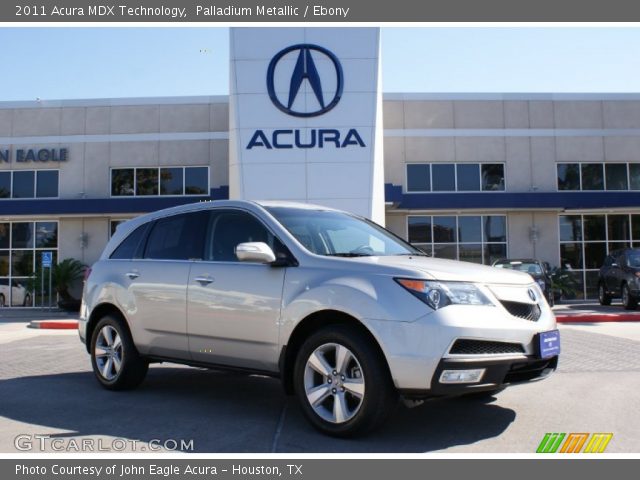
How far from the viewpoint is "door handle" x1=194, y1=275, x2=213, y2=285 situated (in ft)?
18.2

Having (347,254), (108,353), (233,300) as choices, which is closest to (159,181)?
(108,353)

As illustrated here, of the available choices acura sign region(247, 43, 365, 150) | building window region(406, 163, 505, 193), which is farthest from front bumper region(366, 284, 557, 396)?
building window region(406, 163, 505, 193)

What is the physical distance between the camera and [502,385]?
4.52m

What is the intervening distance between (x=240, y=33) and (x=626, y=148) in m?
15.9

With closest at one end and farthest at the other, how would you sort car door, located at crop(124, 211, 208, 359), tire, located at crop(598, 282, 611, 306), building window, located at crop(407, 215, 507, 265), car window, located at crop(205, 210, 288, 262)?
car window, located at crop(205, 210, 288, 262) < car door, located at crop(124, 211, 208, 359) < tire, located at crop(598, 282, 611, 306) < building window, located at crop(407, 215, 507, 265)

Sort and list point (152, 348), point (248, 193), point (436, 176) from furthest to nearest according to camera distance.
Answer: point (436, 176), point (248, 193), point (152, 348)

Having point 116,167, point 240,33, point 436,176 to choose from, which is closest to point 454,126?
point 436,176

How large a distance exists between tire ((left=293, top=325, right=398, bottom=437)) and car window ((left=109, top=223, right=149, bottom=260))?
2646mm

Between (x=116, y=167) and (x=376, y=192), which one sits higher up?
(x=116, y=167)

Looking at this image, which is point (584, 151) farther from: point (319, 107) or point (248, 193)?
point (248, 193)

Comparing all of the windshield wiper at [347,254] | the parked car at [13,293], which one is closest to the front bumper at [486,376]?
the windshield wiper at [347,254]

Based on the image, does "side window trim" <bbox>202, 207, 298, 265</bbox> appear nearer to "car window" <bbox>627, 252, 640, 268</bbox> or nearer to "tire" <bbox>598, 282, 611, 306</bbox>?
"car window" <bbox>627, 252, 640, 268</bbox>

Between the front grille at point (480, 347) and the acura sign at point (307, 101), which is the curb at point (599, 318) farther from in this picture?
the front grille at point (480, 347)

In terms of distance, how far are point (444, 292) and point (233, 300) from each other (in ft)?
6.11
